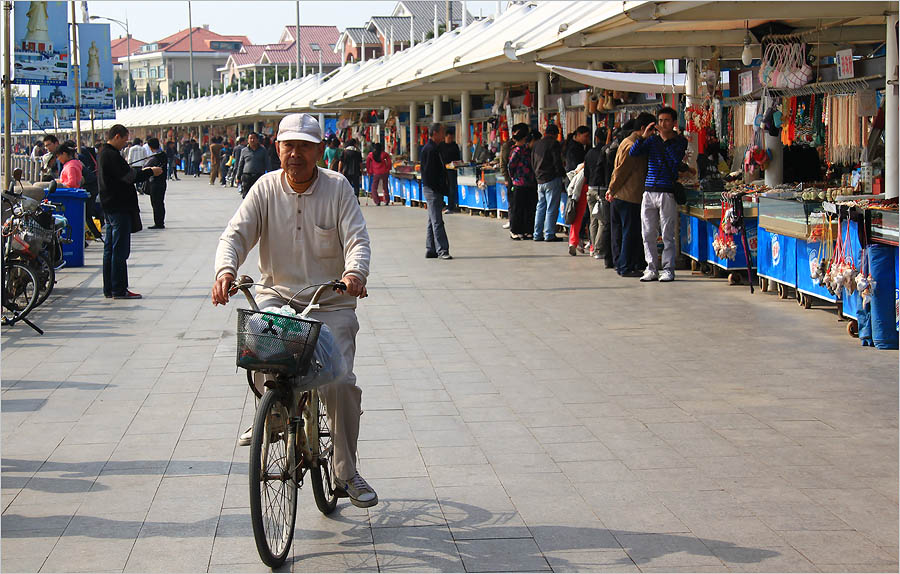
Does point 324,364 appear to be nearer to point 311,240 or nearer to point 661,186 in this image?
point 311,240

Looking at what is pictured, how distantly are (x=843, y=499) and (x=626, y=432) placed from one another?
1482 millimetres

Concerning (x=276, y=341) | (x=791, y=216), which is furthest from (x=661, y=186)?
(x=276, y=341)

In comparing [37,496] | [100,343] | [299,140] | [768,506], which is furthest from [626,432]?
[100,343]

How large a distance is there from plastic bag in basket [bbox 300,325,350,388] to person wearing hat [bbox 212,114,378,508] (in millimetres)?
209

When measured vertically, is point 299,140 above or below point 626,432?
above

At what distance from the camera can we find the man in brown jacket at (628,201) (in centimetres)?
1324

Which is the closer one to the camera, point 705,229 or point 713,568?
point 713,568

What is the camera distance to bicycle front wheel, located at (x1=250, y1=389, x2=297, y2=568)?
14.1ft

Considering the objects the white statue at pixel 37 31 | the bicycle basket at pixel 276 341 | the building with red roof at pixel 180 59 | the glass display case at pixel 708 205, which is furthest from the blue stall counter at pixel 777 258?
the building with red roof at pixel 180 59

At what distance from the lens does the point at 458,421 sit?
6.81 meters

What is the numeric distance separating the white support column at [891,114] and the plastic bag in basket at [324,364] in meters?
7.06

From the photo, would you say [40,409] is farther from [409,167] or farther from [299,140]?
[409,167]

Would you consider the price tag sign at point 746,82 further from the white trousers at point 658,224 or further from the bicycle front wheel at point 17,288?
the bicycle front wheel at point 17,288

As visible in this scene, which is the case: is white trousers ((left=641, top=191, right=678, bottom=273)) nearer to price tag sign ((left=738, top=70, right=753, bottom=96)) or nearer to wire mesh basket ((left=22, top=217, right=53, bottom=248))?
price tag sign ((left=738, top=70, right=753, bottom=96))
